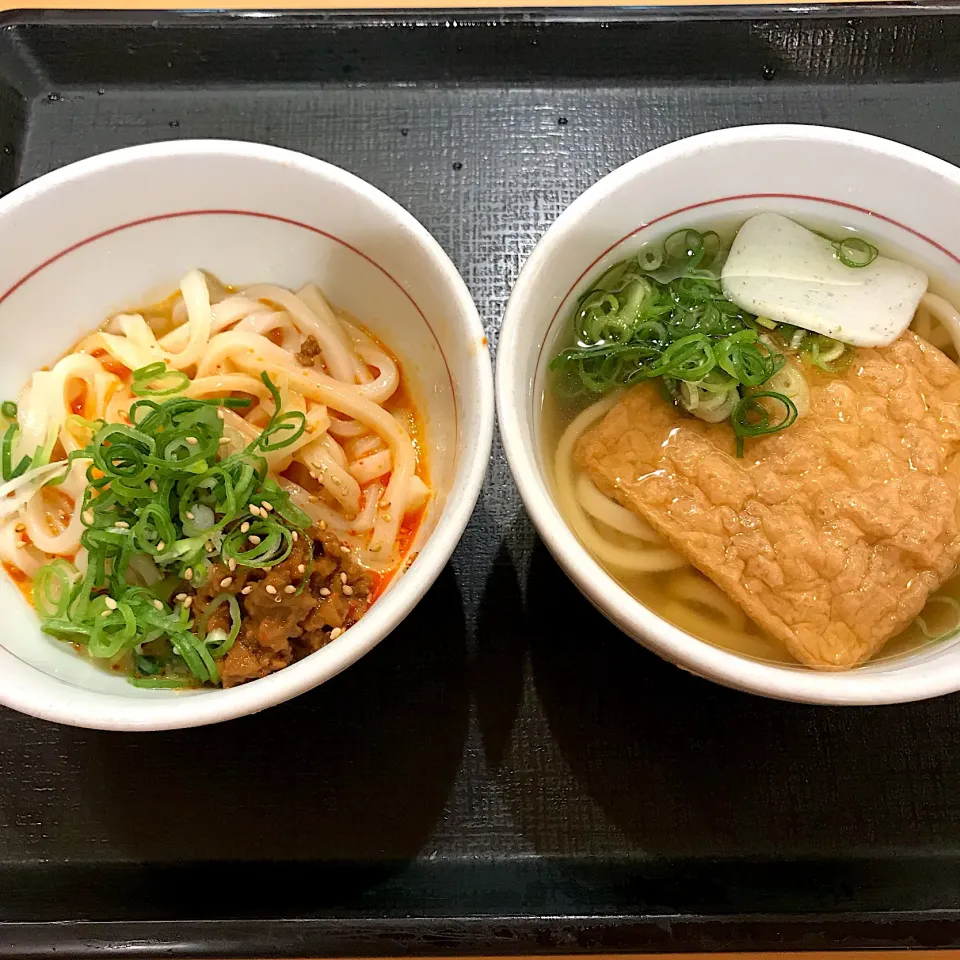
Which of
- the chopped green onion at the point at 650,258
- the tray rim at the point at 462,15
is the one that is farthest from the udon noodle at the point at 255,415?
the tray rim at the point at 462,15

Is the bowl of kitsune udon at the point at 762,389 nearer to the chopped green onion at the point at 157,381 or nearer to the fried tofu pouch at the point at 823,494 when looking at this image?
the fried tofu pouch at the point at 823,494

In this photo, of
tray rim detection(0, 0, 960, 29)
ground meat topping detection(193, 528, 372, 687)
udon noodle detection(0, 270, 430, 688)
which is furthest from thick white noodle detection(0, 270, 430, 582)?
tray rim detection(0, 0, 960, 29)

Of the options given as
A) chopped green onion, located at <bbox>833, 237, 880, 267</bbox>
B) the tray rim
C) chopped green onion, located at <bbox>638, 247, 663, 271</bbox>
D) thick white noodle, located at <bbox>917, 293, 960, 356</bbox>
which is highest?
the tray rim

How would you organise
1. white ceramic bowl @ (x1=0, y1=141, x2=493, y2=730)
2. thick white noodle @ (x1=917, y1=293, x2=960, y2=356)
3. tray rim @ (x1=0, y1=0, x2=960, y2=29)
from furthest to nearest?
tray rim @ (x1=0, y1=0, x2=960, y2=29) < thick white noodle @ (x1=917, y1=293, x2=960, y2=356) < white ceramic bowl @ (x1=0, y1=141, x2=493, y2=730)

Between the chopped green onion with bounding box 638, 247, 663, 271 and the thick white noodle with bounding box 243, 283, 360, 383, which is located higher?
the chopped green onion with bounding box 638, 247, 663, 271

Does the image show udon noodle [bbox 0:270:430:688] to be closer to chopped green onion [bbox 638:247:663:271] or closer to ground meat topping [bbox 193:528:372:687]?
ground meat topping [bbox 193:528:372:687]

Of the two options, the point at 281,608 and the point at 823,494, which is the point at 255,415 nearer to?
the point at 281,608

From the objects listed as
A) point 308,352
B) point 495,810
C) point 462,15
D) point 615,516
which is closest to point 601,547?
point 615,516
